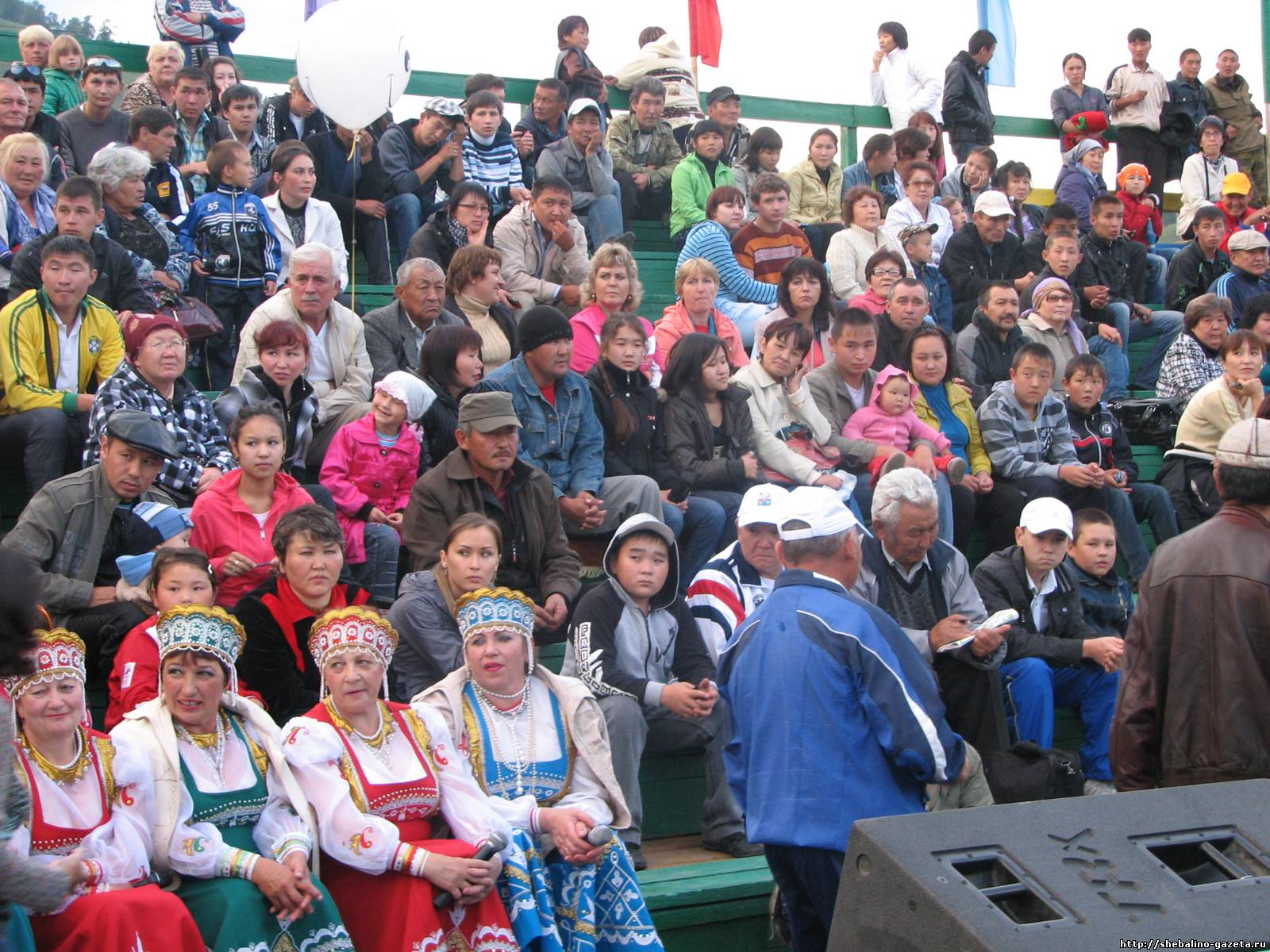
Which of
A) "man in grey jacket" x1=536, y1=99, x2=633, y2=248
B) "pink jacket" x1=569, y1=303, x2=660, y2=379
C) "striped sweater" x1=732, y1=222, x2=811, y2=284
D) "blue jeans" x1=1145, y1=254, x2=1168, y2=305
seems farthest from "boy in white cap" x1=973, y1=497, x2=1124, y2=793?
"blue jeans" x1=1145, y1=254, x2=1168, y2=305

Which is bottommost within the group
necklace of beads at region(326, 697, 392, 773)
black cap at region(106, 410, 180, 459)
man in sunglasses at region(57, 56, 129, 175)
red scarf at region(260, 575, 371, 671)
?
necklace of beads at region(326, 697, 392, 773)

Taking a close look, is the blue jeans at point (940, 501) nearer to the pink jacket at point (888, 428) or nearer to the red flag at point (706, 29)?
the pink jacket at point (888, 428)

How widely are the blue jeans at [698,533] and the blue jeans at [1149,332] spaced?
4.18 meters

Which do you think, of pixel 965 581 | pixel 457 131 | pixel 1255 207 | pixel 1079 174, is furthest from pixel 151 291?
pixel 1255 207

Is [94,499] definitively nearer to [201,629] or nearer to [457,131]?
[201,629]

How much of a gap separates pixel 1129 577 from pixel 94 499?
4896 mm

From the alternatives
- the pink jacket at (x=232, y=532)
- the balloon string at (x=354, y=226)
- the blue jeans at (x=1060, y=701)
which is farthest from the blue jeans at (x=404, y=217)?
the blue jeans at (x=1060, y=701)

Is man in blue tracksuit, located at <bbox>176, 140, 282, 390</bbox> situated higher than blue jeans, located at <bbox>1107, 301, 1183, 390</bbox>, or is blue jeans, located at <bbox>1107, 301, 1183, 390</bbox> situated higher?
man in blue tracksuit, located at <bbox>176, 140, 282, 390</bbox>

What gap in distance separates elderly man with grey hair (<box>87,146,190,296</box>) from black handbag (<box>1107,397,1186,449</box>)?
201 inches

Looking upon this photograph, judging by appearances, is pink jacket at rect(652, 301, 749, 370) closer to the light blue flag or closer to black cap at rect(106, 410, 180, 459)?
black cap at rect(106, 410, 180, 459)

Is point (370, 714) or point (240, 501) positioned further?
point (240, 501)

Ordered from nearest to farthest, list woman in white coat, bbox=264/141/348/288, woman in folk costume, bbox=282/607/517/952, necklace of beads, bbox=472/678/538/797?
woman in folk costume, bbox=282/607/517/952 < necklace of beads, bbox=472/678/538/797 < woman in white coat, bbox=264/141/348/288

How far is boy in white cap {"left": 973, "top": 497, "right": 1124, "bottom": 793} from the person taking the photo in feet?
18.3

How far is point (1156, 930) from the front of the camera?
2.53 m
